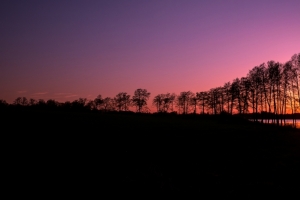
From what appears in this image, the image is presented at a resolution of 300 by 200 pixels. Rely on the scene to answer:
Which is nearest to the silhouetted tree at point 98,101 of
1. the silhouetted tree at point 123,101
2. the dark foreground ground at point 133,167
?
the silhouetted tree at point 123,101

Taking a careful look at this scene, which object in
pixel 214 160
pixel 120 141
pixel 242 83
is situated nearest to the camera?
pixel 214 160

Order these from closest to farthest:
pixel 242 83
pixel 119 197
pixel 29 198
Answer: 1. pixel 29 198
2. pixel 119 197
3. pixel 242 83

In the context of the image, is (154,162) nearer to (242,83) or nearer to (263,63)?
(263,63)

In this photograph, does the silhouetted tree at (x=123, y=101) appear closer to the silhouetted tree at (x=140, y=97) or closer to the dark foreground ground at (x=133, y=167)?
the silhouetted tree at (x=140, y=97)

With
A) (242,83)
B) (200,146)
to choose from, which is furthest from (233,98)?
(200,146)

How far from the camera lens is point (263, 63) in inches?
2286

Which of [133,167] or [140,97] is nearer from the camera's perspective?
[133,167]

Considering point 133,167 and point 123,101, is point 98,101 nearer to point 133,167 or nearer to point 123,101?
point 123,101

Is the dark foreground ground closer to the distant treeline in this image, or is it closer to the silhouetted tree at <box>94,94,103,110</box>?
the distant treeline

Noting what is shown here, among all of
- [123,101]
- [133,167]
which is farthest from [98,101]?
[133,167]

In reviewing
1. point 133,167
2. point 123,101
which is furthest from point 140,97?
point 133,167

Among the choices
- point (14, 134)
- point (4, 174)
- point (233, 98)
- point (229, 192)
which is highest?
point (233, 98)

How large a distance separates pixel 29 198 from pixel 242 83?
216ft

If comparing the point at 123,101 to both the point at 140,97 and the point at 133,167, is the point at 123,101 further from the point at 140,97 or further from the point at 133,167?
the point at 133,167
